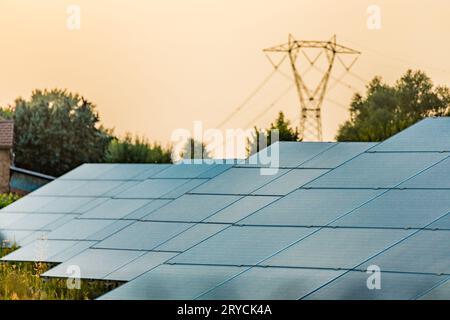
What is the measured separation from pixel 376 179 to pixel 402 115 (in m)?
90.7

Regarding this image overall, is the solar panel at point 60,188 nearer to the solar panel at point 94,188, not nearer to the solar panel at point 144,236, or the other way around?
the solar panel at point 94,188

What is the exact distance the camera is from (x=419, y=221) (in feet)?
55.7

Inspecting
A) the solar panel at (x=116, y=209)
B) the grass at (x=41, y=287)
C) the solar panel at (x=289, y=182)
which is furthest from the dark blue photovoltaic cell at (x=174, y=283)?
the solar panel at (x=116, y=209)

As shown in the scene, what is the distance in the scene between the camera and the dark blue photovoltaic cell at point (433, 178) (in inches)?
723

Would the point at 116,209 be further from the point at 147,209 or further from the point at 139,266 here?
the point at 139,266

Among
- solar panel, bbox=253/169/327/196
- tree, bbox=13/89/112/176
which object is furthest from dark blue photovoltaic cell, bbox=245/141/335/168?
tree, bbox=13/89/112/176

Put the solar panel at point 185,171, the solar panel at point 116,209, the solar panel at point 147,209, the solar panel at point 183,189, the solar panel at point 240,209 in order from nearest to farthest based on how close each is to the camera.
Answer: the solar panel at point 240,209
the solar panel at point 147,209
the solar panel at point 116,209
the solar panel at point 183,189
the solar panel at point 185,171

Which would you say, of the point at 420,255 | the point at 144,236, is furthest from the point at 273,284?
the point at 144,236

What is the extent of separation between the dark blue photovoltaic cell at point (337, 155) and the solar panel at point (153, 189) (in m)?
6.78

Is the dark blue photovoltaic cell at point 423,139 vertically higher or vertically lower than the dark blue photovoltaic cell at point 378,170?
higher

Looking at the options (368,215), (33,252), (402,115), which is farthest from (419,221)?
(402,115)

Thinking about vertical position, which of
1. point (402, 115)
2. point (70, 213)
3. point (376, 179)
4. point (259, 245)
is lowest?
point (259, 245)

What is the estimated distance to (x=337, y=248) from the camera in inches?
655

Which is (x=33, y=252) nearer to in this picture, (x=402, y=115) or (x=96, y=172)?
(x=96, y=172)
